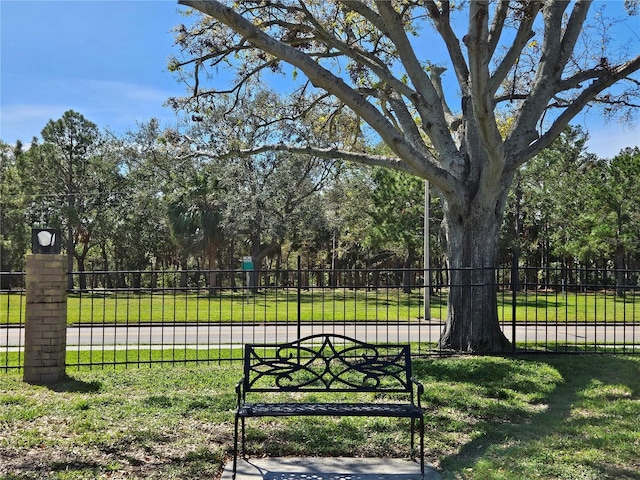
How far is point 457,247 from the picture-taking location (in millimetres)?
9719

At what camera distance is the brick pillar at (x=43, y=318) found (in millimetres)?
7273

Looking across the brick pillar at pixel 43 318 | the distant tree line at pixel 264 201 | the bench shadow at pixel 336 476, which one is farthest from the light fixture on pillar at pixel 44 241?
the distant tree line at pixel 264 201

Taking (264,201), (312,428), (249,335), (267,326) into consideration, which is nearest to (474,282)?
(312,428)

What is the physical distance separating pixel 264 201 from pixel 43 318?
74.9 feet

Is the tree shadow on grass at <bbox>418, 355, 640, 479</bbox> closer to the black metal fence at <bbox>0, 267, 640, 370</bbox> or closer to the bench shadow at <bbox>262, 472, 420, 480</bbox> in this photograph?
the bench shadow at <bbox>262, 472, 420, 480</bbox>

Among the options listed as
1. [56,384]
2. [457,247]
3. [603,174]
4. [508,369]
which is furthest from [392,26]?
[603,174]

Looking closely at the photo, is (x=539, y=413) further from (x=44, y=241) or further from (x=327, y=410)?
(x=44, y=241)

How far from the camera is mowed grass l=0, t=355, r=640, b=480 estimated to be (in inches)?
174

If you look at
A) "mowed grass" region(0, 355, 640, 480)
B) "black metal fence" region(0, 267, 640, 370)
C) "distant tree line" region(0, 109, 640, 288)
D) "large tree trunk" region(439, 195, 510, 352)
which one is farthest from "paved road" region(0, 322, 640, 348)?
"distant tree line" region(0, 109, 640, 288)

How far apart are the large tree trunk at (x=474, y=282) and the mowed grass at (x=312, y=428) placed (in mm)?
1597

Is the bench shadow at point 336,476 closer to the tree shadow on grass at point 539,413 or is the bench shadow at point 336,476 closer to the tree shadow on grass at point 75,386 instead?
the tree shadow on grass at point 539,413

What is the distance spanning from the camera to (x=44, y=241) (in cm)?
737

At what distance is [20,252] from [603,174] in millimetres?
41769

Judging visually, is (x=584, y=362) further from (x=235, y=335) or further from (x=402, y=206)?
(x=402, y=206)
